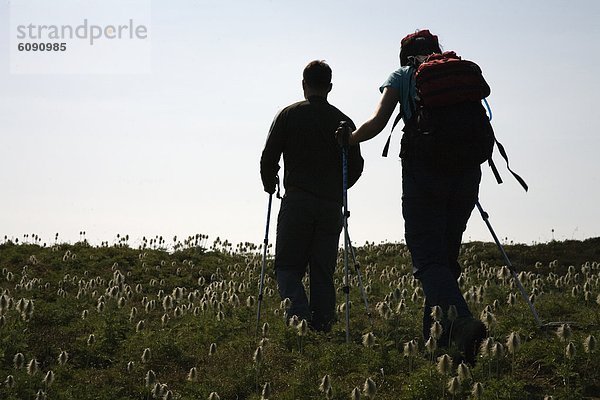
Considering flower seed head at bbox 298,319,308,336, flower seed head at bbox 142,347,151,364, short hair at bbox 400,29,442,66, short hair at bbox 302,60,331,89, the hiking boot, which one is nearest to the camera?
the hiking boot

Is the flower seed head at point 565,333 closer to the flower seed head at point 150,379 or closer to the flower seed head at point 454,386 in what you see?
the flower seed head at point 454,386

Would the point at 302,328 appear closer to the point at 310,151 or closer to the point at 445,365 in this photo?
the point at 445,365

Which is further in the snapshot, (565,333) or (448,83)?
(565,333)

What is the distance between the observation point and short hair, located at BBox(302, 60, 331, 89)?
11898 mm

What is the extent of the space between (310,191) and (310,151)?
2.03 ft

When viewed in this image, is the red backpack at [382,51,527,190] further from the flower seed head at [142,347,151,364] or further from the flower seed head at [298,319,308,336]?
the flower seed head at [142,347,151,364]

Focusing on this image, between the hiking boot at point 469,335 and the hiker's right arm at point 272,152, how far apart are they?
15.3 ft

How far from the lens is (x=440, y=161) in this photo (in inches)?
332

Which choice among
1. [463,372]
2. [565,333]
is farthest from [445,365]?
[565,333]

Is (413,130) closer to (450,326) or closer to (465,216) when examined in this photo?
(465,216)

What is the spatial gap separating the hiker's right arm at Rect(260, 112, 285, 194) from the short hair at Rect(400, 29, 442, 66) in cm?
268

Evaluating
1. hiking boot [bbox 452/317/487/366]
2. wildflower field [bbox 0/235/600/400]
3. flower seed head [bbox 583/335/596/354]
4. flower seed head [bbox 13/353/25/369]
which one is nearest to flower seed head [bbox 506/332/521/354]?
wildflower field [bbox 0/235/600/400]

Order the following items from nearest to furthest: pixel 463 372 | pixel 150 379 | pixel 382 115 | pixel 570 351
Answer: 1. pixel 463 372
2. pixel 570 351
3. pixel 382 115
4. pixel 150 379

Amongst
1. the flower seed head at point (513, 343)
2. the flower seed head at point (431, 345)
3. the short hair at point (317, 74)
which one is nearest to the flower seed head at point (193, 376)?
the flower seed head at point (431, 345)
